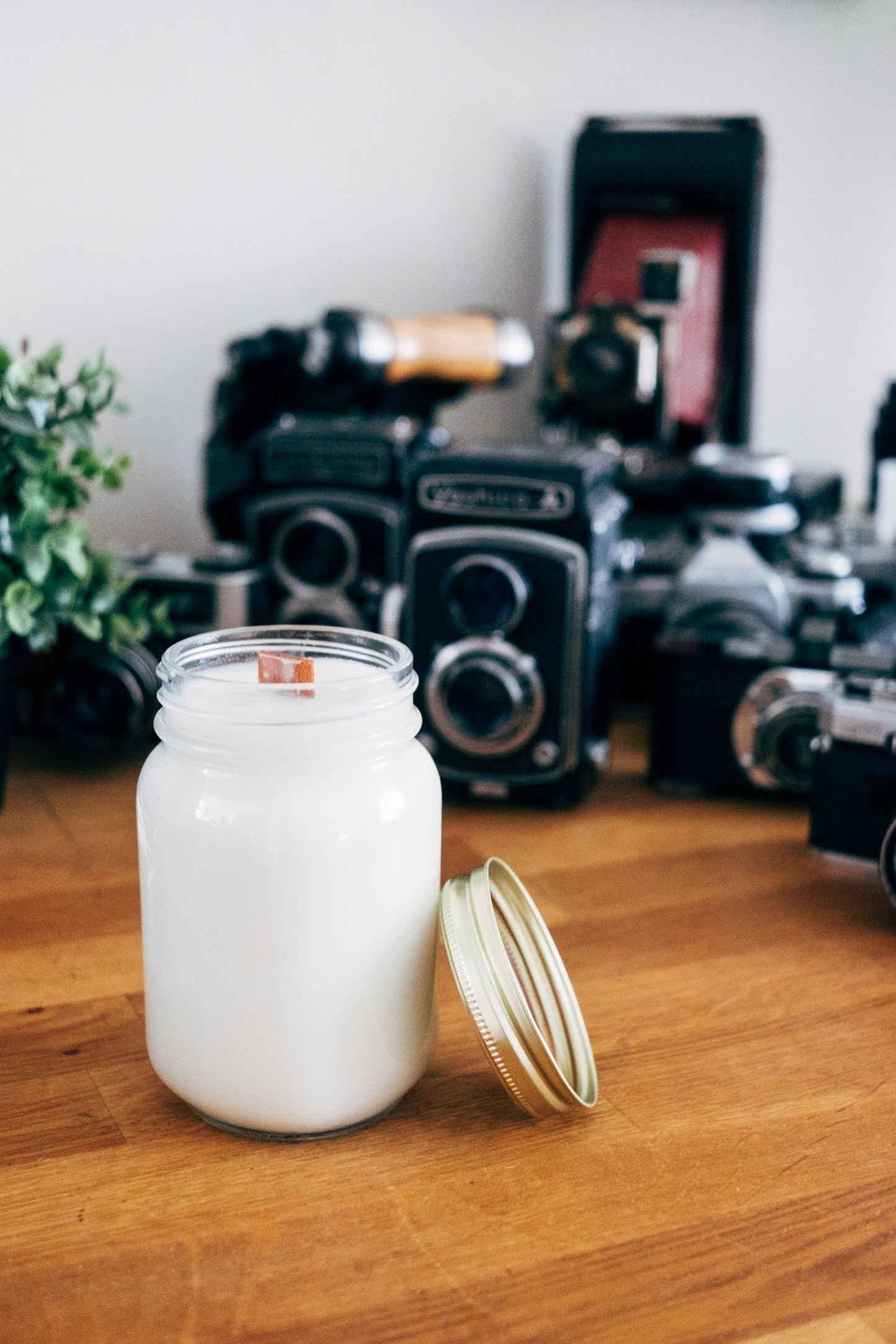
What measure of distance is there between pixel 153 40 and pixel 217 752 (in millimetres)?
780

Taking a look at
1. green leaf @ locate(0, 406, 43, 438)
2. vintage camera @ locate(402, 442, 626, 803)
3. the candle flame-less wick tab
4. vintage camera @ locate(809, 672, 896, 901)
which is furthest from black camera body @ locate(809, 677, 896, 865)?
green leaf @ locate(0, 406, 43, 438)

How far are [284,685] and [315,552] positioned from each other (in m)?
0.49

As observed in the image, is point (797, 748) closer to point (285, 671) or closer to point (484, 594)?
point (484, 594)

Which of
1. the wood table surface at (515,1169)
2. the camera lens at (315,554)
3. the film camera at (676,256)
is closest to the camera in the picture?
the wood table surface at (515,1169)

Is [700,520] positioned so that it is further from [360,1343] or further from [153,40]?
A: [360,1343]

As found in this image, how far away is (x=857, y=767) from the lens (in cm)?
78

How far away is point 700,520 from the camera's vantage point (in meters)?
1.02

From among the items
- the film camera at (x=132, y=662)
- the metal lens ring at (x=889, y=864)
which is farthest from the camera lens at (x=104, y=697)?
the metal lens ring at (x=889, y=864)

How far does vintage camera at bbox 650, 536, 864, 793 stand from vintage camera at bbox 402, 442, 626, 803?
2.6 inches

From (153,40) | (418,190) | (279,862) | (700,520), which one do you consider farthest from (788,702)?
(153,40)

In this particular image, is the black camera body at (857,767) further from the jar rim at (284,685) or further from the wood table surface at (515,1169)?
the jar rim at (284,685)

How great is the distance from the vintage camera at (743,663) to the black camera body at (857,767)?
0.26 ft

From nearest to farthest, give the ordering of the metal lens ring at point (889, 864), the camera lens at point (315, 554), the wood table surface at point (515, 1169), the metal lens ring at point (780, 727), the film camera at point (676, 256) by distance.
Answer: the wood table surface at point (515, 1169), the metal lens ring at point (889, 864), the metal lens ring at point (780, 727), the camera lens at point (315, 554), the film camera at point (676, 256)

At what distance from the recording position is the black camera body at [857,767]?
76 cm
